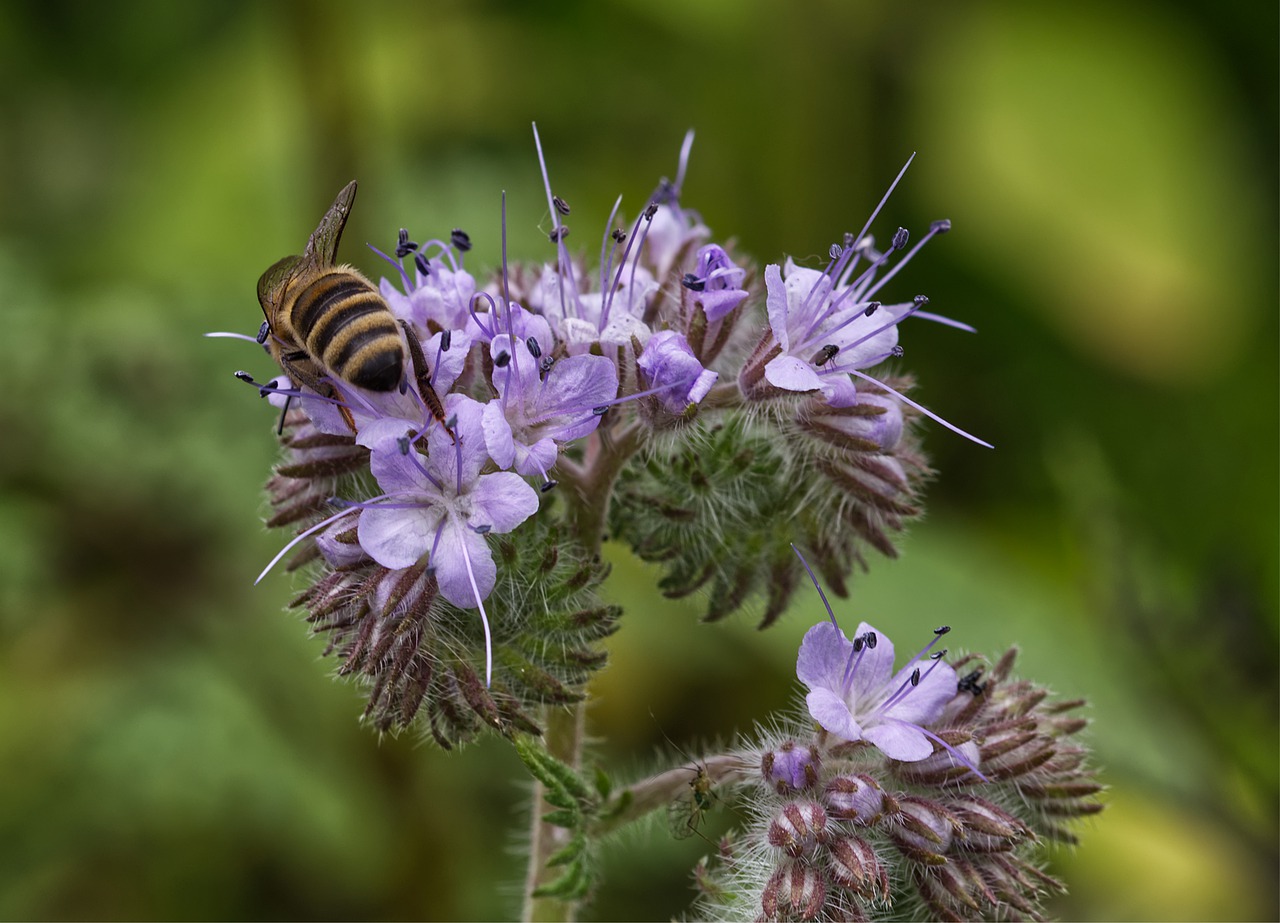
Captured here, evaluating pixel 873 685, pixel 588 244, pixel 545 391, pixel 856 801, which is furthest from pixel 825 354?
pixel 588 244

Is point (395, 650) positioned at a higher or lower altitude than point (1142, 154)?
lower

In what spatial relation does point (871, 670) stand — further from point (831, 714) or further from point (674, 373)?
point (674, 373)

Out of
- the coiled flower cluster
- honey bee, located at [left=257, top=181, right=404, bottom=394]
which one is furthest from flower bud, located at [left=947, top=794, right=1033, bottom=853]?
honey bee, located at [left=257, top=181, right=404, bottom=394]

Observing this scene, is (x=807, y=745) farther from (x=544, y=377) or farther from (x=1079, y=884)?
(x=1079, y=884)

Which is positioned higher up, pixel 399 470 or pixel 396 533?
pixel 399 470

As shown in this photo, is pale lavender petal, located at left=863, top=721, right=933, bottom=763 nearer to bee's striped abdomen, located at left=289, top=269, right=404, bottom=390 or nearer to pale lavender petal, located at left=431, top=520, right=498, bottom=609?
pale lavender petal, located at left=431, top=520, right=498, bottom=609

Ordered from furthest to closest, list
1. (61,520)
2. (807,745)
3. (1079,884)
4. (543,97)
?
1. (543,97)
2. (1079,884)
3. (61,520)
4. (807,745)

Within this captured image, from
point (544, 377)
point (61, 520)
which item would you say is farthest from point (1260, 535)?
point (61, 520)
